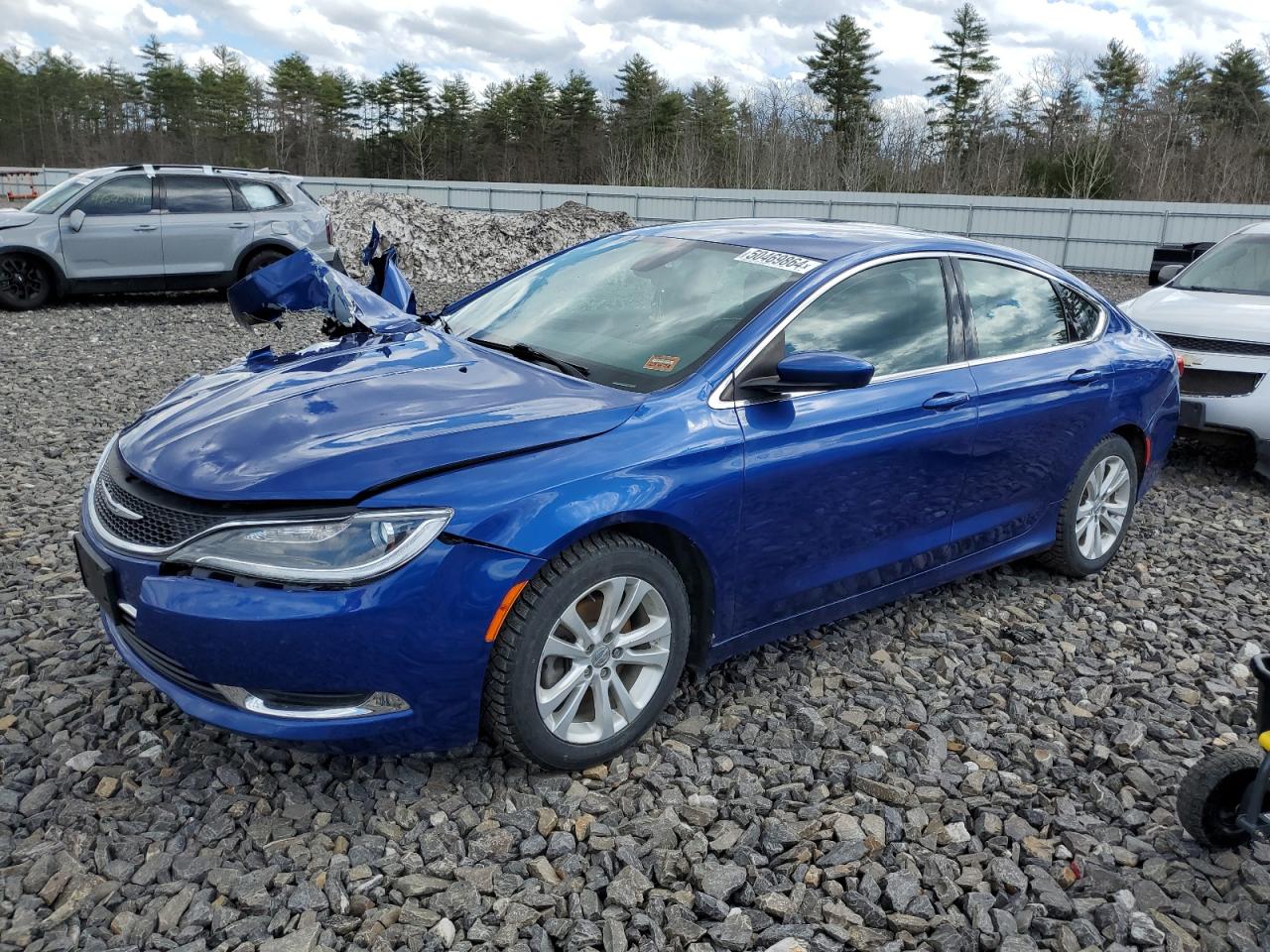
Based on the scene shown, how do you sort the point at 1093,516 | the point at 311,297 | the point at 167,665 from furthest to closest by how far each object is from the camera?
the point at 1093,516 → the point at 311,297 → the point at 167,665

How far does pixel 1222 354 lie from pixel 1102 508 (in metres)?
2.45

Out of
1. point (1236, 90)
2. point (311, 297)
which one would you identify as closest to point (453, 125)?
point (1236, 90)

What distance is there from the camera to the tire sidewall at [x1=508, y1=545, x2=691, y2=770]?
107 inches

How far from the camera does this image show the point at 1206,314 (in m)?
6.66

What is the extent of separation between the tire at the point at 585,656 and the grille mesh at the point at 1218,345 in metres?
4.96

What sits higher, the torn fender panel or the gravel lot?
the torn fender panel

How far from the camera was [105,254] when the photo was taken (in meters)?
11.6

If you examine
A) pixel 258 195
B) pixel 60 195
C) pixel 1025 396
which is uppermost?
pixel 258 195

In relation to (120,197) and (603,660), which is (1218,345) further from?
(120,197)

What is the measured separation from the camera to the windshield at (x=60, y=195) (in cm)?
1142

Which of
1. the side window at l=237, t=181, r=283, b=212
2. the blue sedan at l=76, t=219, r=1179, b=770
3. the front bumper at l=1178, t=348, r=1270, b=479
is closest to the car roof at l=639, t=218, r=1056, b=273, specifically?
the blue sedan at l=76, t=219, r=1179, b=770

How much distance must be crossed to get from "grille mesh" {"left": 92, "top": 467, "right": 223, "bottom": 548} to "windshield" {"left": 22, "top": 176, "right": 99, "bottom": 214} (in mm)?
10386

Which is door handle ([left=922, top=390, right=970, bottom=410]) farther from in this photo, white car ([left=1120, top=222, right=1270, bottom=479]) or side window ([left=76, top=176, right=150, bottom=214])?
side window ([left=76, top=176, right=150, bottom=214])

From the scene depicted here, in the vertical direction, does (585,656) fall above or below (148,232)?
below
